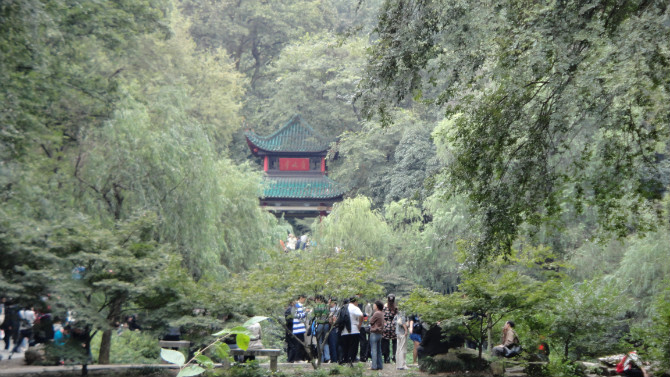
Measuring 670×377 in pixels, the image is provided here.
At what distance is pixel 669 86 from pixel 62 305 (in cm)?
771

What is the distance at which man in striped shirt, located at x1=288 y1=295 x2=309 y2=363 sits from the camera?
38.3 ft

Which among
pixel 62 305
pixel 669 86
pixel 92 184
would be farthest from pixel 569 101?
pixel 92 184

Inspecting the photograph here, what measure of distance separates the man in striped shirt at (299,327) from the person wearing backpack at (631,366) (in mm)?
4733

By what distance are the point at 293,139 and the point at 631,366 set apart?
24330 millimetres

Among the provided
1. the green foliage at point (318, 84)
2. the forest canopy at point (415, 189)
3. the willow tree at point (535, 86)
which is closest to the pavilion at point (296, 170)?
the green foliage at point (318, 84)

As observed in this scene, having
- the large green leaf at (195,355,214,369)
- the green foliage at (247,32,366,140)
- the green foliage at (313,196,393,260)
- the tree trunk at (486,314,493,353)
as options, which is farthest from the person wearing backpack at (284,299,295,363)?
the green foliage at (247,32,366,140)

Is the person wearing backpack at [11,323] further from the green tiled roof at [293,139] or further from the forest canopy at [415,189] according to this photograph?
the green tiled roof at [293,139]

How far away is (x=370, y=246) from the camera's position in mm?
22391

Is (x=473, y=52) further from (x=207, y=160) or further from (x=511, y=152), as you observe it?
(x=207, y=160)

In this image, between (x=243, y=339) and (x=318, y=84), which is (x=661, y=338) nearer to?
(x=243, y=339)

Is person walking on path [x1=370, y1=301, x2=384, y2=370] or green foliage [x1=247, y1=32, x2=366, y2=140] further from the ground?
green foliage [x1=247, y1=32, x2=366, y2=140]

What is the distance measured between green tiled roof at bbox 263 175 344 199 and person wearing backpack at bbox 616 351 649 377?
71.4ft

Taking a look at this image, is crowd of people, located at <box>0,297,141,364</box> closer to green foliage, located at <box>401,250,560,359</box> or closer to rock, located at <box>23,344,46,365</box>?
rock, located at <box>23,344,46,365</box>

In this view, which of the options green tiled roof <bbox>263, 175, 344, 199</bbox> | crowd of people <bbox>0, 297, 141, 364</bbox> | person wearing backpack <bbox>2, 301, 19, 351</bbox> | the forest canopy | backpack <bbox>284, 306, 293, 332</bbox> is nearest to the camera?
the forest canopy
